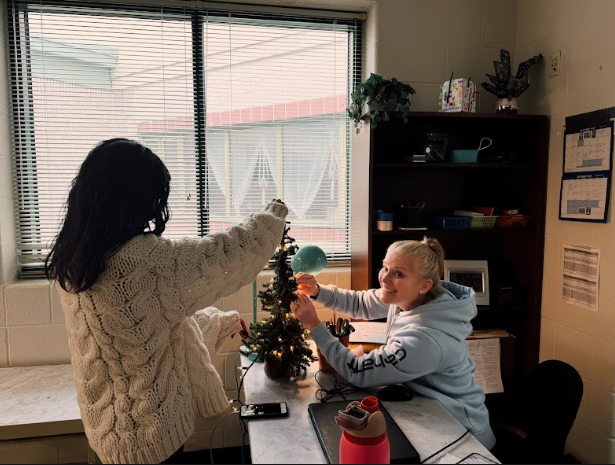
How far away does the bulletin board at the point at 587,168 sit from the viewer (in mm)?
2057

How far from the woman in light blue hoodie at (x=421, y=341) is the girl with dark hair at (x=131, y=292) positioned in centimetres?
44

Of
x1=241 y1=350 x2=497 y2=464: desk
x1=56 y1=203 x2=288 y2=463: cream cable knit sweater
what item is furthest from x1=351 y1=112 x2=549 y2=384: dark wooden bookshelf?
x1=56 y1=203 x2=288 y2=463: cream cable knit sweater

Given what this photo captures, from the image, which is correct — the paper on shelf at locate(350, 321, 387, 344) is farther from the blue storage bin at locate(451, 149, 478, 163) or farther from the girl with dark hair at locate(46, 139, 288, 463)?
the blue storage bin at locate(451, 149, 478, 163)

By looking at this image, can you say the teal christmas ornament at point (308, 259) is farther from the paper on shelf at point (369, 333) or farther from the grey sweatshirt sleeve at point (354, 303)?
the paper on shelf at point (369, 333)

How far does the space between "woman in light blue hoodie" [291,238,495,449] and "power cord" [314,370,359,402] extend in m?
0.07

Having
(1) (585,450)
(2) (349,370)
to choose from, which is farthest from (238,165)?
(1) (585,450)

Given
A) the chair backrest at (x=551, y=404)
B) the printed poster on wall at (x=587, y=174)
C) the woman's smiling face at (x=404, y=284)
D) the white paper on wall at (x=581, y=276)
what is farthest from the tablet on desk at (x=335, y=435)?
the printed poster on wall at (x=587, y=174)

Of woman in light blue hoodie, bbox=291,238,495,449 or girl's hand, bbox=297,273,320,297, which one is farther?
girl's hand, bbox=297,273,320,297

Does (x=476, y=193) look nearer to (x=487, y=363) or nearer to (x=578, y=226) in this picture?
(x=578, y=226)

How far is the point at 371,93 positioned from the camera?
228 centimetres

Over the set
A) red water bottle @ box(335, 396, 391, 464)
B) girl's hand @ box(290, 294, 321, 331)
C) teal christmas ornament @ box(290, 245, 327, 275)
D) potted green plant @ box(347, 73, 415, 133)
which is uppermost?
potted green plant @ box(347, 73, 415, 133)

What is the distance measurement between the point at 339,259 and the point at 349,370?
1261mm

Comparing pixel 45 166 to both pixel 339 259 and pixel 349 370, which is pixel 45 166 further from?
pixel 349 370

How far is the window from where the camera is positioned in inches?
95.9
